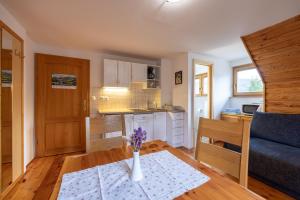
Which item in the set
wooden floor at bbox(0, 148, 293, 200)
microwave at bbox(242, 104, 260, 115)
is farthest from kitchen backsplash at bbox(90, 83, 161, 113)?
microwave at bbox(242, 104, 260, 115)

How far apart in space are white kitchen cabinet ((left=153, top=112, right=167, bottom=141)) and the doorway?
0.70 m

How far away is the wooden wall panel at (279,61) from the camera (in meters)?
2.09

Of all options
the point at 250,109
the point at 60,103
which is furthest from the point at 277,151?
the point at 60,103

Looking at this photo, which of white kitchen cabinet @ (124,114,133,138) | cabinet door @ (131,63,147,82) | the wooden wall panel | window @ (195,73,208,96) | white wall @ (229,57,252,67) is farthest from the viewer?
window @ (195,73,208,96)

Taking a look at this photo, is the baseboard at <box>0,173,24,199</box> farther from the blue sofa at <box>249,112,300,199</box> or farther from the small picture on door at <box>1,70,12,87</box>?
the blue sofa at <box>249,112,300,199</box>

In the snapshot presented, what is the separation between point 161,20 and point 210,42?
1.23m

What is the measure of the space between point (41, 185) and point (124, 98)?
222 centimetres

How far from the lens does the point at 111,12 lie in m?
1.77

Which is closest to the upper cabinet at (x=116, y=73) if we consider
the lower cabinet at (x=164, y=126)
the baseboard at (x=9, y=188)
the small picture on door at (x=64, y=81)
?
the small picture on door at (x=64, y=81)

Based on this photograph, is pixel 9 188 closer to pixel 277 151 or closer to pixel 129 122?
A: pixel 129 122

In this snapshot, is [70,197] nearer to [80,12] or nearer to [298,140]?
[80,12]

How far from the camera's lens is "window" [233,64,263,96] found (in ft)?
11.9

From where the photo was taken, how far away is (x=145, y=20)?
1.95 m

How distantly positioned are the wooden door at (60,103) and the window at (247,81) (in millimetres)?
3862
